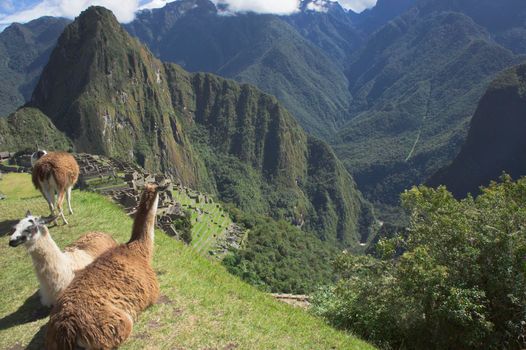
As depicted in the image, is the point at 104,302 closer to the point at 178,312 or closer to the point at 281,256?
the point at 178,312

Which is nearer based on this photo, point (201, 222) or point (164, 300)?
point (164, 300)

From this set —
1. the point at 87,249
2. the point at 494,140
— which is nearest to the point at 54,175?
the point at 87,249

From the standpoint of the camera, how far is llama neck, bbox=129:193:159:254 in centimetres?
725

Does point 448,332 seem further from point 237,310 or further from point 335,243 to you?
point 335,243

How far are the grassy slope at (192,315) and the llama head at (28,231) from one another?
1.35 metres

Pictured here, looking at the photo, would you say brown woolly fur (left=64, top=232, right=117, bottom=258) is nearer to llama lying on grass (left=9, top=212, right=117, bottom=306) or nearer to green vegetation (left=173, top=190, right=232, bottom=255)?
llama lying on grass (left=9, top=212, right=117, bottom=306)

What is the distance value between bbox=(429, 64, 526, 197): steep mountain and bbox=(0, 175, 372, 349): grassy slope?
163795 mm

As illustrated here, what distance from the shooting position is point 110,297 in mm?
5844

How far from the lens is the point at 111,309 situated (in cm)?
568

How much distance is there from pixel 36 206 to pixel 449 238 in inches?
456

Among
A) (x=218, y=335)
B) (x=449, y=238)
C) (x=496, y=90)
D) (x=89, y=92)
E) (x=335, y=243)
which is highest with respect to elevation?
(x=496, y=90)

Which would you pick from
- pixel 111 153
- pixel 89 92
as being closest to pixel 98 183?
pixel 111 153

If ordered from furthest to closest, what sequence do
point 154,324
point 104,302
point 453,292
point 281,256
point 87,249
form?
point 281,256 < point 453,292 < point 87,249 < point 154,324 < point 104,302

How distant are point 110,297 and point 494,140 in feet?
610
